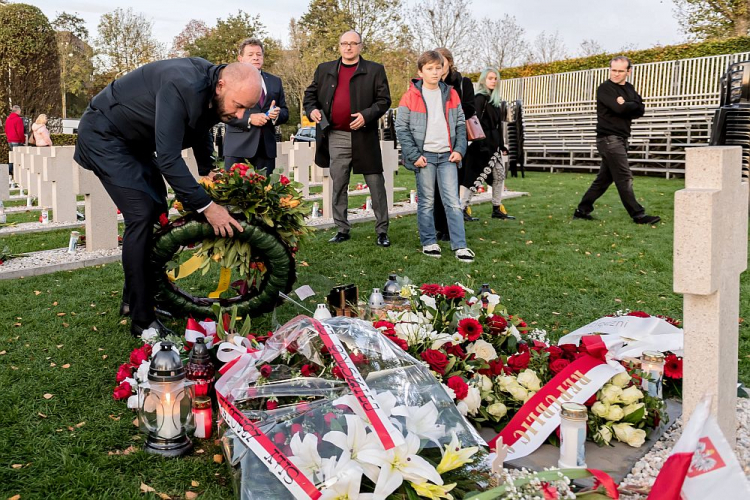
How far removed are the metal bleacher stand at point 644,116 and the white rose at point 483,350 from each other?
538 inches

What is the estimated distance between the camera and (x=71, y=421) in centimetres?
291

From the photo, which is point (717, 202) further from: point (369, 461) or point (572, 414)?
point (369, 461)

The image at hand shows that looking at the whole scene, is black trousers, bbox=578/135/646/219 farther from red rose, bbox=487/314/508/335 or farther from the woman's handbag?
red rose, bbox=487/314/508/335

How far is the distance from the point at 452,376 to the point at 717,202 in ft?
4.03

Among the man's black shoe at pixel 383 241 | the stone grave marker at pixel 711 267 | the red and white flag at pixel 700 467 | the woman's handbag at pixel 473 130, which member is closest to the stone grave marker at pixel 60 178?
the man's black shoe at pixel 383 241

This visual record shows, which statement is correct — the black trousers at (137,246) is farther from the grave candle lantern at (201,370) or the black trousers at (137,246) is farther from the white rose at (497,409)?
the white rose at (497,409)

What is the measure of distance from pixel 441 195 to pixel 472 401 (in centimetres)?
391

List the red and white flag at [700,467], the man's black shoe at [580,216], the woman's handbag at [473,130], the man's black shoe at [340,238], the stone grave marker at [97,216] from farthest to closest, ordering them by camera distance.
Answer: the man's black shoe at [580,216]
the woman's handbag at [473,130]
the man's black shoe at [340,238]
the stone grave marker at [97,216]
the red and white flag at [700,467]

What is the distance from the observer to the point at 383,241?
7051mm

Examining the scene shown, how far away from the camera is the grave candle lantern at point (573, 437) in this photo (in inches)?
96.8

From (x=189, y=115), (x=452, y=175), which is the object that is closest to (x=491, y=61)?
(x=452, y=175)

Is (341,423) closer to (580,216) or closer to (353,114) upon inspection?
(353,114)

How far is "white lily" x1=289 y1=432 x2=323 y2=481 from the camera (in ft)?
7.02

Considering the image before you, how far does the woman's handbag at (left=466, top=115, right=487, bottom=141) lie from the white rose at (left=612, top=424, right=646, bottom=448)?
5109 mm
